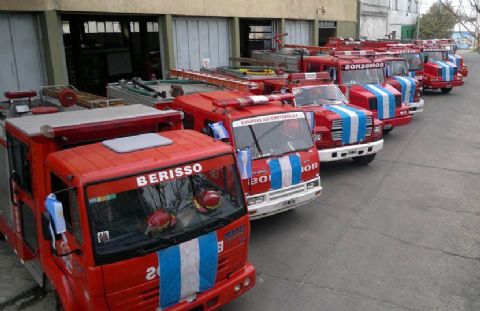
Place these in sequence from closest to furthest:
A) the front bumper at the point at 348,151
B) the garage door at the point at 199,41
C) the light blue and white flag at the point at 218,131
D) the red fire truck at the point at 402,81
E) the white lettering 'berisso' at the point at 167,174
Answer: the white lettering 'berisso' at the point at 167,174, the light blue and white flag at the point at 218,131, the front bumper at the point at 348,151, the red fire truck at the point at 402,81, the garage door at the point at 199,41

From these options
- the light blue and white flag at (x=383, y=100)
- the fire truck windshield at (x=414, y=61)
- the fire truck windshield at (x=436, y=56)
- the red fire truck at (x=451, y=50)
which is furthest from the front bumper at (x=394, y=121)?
the red fire truck at (x=451, y=50)

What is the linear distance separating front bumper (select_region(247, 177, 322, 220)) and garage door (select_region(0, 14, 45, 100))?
8355mm

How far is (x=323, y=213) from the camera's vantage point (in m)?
8.55

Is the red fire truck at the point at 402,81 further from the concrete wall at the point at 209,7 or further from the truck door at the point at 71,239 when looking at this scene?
the truck door at the point at 71,239

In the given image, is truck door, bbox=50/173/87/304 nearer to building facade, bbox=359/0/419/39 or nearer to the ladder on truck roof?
the ladder on truck roof

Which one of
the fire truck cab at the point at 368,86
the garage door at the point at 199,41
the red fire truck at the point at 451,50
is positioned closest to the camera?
the fire truck cab at the point at 368,86

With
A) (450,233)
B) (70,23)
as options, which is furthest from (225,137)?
(70,23)

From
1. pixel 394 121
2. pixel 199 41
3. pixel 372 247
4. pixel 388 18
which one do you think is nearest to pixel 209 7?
pixel 199 41

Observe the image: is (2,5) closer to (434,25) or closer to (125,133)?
(125,133)

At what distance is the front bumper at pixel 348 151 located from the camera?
33.2 ft

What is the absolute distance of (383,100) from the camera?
12.8 meters

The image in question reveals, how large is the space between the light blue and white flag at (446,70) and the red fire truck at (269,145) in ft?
50.2

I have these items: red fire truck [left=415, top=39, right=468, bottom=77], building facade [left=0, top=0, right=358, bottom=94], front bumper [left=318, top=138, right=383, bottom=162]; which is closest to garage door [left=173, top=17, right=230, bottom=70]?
building facade [left=0, top=0, right=358, bottom=94]

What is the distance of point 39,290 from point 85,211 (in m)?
2.69
